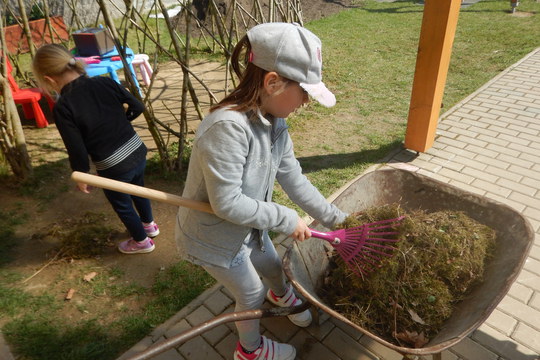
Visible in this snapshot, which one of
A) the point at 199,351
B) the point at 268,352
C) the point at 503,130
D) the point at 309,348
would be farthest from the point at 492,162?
the point at 199,351

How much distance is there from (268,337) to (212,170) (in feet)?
4.68

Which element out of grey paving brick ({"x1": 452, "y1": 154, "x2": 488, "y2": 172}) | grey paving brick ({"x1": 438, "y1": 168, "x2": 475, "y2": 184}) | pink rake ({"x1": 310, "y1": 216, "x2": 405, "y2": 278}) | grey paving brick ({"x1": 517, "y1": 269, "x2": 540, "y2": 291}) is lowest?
grey paving brick ({"x1": 517, "y1": 269, "x2": 540, "y2": 291})

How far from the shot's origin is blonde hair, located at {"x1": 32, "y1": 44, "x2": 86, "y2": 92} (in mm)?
2316

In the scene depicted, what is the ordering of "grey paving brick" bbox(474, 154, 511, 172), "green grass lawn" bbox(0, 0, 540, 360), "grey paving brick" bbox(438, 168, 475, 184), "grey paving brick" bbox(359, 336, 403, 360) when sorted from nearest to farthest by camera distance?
"grey paving brick" bbox(359, 336, 403, 360), "green grass lawn" bbox(0, 0, 540, 360), "grey paving brick" bbox(438, 168, 475, 184), "grey paving brick" bbox(474, 154, 511, 172)

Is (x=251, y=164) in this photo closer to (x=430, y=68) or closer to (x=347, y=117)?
(x=430, y=68)

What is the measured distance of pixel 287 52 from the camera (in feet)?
4.47

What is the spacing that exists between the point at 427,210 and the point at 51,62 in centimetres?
252

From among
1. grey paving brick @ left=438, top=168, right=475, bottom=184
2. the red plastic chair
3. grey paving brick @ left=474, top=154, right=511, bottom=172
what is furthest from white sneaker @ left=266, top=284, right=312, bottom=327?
the red plastic chair

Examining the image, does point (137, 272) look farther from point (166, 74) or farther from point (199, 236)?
point (166, 74)

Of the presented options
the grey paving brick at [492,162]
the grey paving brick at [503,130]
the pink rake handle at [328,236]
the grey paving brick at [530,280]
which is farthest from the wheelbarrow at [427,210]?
the grey paving brick at [503,130]

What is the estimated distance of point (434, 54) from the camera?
365 centimetres

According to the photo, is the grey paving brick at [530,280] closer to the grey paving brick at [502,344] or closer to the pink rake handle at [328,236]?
the grey paving brick at [502,344]

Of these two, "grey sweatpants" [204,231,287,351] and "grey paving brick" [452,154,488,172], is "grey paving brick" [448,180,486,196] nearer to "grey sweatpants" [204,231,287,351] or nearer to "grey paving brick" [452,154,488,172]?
"grey paving brick" [452,154,488,172]

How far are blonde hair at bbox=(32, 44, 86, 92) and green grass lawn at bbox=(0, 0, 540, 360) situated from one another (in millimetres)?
1534
